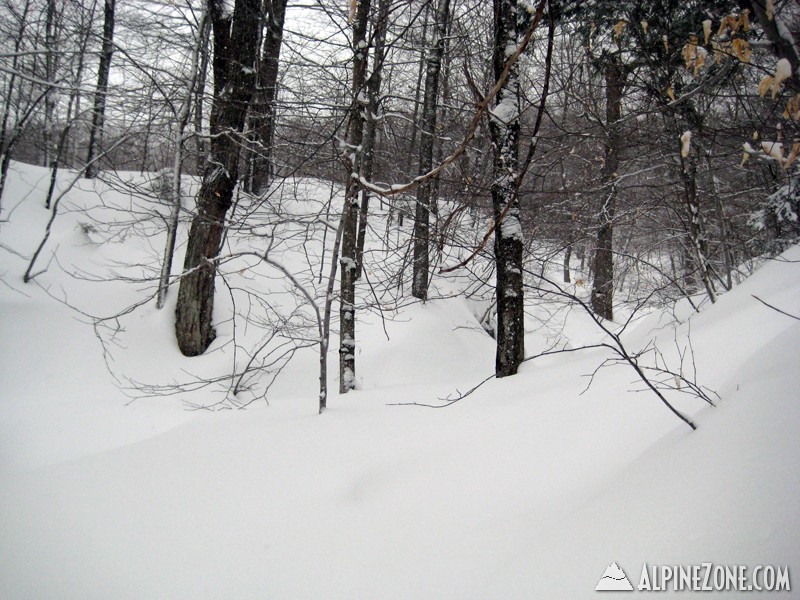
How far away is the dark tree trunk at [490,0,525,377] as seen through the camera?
12.0 feet

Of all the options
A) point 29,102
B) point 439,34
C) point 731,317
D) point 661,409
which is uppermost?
point 439,34

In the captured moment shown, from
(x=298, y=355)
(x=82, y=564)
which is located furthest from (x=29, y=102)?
(x=82, y=564)

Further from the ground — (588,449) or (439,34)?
(439,34)

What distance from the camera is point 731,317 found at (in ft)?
9.77

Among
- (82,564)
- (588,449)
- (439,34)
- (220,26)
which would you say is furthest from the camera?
(439,34)

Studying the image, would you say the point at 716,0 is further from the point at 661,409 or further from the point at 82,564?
the point at 82,564

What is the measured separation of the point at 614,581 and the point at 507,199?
2.94 metres

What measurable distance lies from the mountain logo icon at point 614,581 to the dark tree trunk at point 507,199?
2672 mm

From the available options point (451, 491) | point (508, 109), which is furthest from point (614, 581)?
point (508, 109)

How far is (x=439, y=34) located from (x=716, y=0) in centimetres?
395

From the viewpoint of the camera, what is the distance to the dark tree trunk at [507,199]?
365cm

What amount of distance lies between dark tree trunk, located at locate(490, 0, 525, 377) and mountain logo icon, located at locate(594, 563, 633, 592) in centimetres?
267

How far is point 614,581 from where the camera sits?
1.19m

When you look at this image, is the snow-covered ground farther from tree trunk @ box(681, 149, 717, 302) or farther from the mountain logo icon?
tree trunk @ box(681, 149, 717, 302)
